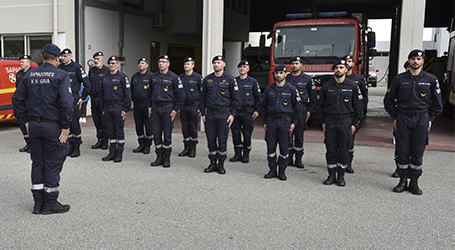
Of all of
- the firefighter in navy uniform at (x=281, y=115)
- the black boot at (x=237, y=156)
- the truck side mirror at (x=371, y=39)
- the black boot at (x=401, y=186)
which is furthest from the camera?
the truck side mirror at (x=371, y=39)

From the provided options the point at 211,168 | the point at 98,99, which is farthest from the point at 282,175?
the point at 98,99

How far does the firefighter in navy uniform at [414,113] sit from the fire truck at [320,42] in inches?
197

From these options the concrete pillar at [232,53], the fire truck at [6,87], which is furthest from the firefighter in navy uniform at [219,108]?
the concrete pillar at [232,53]

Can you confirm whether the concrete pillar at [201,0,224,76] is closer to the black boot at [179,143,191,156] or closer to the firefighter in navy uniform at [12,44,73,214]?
the black boot at [179,143,191,156]

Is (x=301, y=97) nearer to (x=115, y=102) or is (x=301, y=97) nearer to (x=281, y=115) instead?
(x=281, y=115)

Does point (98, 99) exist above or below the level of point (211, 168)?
above

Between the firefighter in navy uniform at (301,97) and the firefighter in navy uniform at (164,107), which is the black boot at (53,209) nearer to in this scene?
the firefighter in navy uniform at (164,107)

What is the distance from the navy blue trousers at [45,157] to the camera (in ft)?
15.7

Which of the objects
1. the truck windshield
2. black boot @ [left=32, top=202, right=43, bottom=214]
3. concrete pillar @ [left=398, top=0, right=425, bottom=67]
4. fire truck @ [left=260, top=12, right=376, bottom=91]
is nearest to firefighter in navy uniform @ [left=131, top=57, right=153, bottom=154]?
black boot @ [left=32, top=202, right=43, bottom=214]

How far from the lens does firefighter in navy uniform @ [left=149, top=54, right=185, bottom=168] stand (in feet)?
25.2

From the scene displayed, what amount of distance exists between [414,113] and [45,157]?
494cm

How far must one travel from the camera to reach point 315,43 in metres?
11.6

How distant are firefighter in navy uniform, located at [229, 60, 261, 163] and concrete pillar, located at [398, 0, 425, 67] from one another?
12.9 feet

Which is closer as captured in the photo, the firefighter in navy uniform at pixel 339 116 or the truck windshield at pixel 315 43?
the firefighter in navy uniform at pixel 339 116
